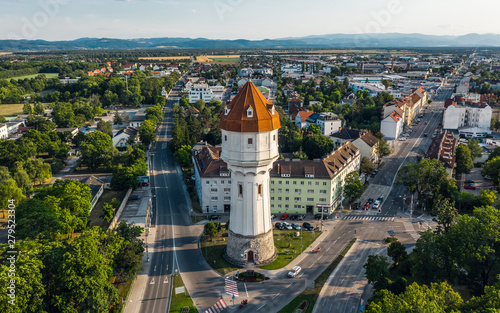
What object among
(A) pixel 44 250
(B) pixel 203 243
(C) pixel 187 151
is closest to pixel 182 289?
(B) pixel 203 243

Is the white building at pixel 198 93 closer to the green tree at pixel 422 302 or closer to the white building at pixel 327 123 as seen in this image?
the white building at pixel 327 123

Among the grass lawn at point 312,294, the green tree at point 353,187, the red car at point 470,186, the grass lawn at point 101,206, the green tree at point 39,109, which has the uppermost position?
the green tree at point 39,109

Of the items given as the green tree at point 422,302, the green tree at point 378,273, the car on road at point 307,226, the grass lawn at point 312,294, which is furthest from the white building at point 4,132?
the green tree at point 422,302

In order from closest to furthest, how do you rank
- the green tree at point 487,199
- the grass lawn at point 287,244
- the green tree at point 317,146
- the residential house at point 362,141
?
the grass lawn at point 287,244 < the green tree at point 487,199 < the residential house at point 362,141 < the green tree at point 317,146

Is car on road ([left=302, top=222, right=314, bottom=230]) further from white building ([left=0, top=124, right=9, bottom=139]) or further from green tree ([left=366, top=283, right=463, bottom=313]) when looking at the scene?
white building ([left=0, top=124, right=9, bottom=139])

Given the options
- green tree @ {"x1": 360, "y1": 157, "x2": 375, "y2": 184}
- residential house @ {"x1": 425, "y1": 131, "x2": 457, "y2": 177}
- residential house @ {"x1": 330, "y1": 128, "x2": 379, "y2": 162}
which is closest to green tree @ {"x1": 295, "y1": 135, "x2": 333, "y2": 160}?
residential house @ {"x1": 330, "y1": 128, "x2": 379, "y2": 162}

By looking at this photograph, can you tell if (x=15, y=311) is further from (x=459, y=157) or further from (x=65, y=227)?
(x=459, y=157)

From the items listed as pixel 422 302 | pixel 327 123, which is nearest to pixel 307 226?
pixel 422 302
